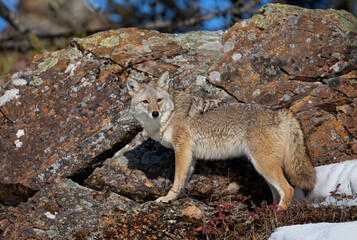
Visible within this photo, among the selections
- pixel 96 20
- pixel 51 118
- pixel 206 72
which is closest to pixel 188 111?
pixel 206 72

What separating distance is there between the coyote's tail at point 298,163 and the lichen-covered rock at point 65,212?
2556 millimetres

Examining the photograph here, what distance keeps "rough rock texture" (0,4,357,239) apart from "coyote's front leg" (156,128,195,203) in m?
0.28

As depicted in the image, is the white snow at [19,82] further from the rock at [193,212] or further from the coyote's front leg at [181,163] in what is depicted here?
the rock at [193,212]

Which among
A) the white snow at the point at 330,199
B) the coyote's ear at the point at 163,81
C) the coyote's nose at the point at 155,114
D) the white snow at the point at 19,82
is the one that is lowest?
the white snow at the point at 330,199

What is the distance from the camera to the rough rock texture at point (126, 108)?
6262 mm

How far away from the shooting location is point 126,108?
7.26 meters

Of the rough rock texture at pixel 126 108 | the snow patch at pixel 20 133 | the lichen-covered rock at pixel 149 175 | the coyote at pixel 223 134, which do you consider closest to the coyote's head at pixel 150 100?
the coyote at pixel 223 134

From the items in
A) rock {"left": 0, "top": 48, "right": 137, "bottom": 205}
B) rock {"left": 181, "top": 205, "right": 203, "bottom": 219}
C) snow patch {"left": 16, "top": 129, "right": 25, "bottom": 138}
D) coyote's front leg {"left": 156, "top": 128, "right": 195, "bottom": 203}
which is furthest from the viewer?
snow patch {"left": 16, "top": 129, "right": 25, "bottom": 138}

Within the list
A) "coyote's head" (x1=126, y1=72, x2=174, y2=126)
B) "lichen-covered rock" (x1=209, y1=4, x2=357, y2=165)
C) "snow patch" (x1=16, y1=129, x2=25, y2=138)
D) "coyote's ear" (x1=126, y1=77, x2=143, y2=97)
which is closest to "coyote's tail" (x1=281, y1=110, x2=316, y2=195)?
"lichen-covered rock" (x1=209, y1=4, x2=357, y2=165)

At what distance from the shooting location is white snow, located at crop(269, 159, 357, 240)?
3.73 m

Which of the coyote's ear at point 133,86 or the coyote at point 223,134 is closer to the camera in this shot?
the coyote at point 223,134

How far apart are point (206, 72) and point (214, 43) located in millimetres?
1163

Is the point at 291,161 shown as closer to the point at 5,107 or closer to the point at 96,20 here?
the point at 5,107

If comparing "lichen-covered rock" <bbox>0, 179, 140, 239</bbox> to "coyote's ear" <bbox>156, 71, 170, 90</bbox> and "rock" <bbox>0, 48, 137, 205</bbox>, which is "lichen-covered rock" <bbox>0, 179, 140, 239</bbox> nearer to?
"rock" <bbox>0, 48, 137, 205</bbox>
